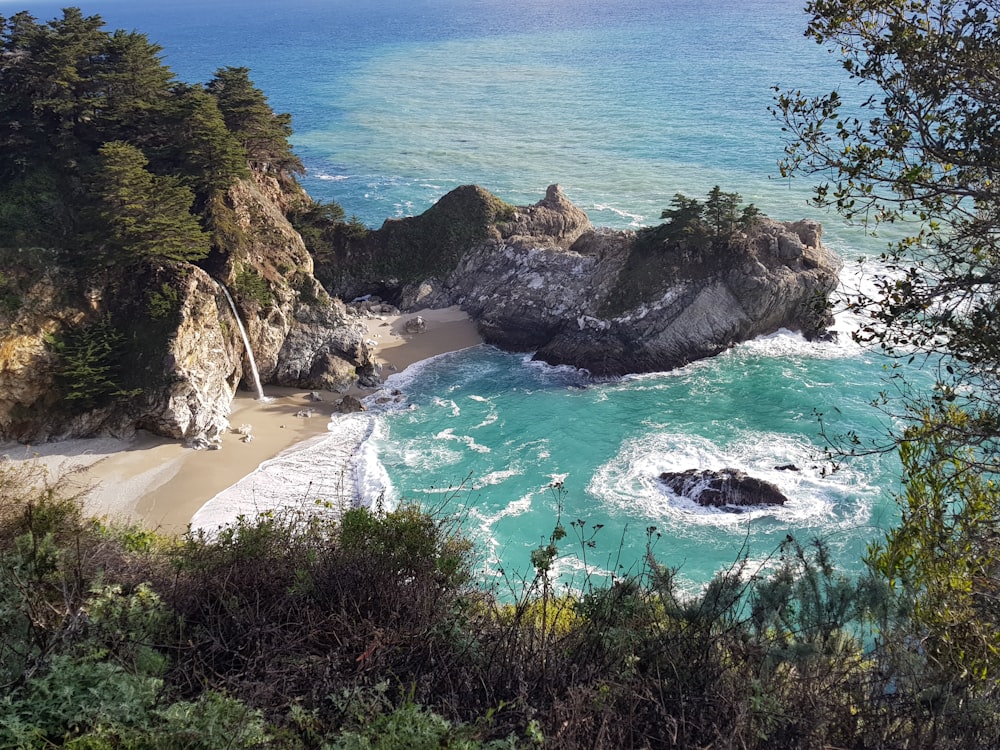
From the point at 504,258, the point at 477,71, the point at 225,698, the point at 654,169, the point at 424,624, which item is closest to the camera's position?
the point at 225,698

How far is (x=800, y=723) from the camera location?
7.29 metres

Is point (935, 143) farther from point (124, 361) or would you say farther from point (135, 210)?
point (124, 361)

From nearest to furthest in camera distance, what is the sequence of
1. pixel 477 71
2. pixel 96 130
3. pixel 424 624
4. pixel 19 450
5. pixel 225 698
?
pixel 225 698 < pixel 424 624 < pixel 19 450 < pixel 96 130 < pixel 477 71

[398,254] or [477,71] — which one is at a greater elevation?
[477,71]

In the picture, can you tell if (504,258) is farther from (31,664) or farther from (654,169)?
(31,664)

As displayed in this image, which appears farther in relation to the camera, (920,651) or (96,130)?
(96,130)

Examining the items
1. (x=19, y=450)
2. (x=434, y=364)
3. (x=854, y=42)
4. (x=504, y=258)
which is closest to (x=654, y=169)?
(x=504, y=258)

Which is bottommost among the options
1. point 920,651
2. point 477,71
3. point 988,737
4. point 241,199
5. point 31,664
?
point 920,651

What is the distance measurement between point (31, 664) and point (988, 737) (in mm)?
9516

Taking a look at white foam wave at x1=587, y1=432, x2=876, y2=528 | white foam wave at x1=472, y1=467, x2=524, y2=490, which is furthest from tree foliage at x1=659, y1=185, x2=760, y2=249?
white foam wave at x1=472, y1=467, x2=524, y2=490

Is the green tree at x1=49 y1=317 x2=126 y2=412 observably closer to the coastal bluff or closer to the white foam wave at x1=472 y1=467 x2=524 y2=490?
the white foam wave at x1=472 y1=467 x2=524 y2=490

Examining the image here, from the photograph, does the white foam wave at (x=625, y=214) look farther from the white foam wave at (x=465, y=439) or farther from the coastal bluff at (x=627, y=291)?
the white foam wave at (x=465, y=439)

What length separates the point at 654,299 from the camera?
32.5 m

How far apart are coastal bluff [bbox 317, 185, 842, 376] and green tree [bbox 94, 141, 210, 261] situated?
12.8 m
